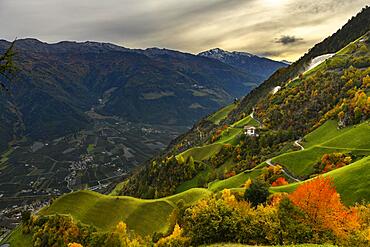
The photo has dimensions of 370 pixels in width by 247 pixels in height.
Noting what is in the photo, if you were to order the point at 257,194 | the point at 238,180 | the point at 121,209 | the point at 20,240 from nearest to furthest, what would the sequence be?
the point at 257,194 < the point at 238,180 < the point at 121,209 < the point at 20,240

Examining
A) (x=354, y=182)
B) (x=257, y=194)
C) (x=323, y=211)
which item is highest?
(x=323, y=211)

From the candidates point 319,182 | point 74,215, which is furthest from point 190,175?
point 319,182

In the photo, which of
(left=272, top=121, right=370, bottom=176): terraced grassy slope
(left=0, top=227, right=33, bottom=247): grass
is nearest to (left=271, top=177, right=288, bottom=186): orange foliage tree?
(left=272, top=121, right=370, bottom=176): terraced grassy slope

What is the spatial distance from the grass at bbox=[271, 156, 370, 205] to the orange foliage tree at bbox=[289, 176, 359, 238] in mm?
27850

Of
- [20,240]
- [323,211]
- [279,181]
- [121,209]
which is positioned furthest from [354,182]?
[20,240]

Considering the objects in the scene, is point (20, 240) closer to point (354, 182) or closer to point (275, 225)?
point (354, 182)

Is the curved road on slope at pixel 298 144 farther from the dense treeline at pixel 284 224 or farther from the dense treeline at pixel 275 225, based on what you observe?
the dense treeline at pixel 275 225

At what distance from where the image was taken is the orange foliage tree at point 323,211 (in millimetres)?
49781

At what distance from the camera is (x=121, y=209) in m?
136

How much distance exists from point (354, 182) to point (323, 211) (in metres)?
38.5

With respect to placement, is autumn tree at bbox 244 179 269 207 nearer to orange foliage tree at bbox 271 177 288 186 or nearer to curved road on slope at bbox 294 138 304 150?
orange foliage tree at bbox 271 177 288 186

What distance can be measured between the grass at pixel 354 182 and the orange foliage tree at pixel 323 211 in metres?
27.9

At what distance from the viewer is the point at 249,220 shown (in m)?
49.2

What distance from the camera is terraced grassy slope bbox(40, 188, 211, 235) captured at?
12119cm
